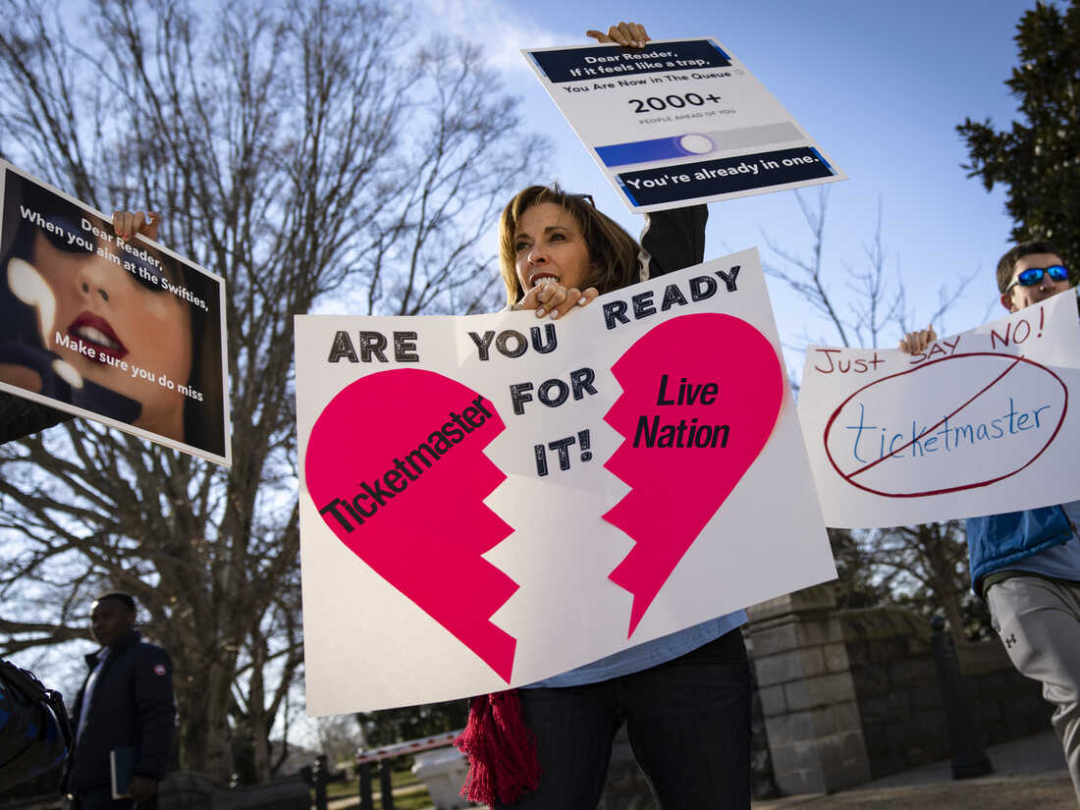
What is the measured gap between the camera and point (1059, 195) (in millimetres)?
11703

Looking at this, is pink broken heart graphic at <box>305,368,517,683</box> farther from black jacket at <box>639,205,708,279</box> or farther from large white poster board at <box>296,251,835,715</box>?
black jacket at <box>639,205,708,279</box>

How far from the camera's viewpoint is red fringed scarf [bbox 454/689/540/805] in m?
1.79

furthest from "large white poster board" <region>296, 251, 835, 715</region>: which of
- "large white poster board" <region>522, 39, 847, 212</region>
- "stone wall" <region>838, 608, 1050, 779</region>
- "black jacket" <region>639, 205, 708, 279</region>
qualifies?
"stone wall" <region>838, 608, 1050, 779</region>

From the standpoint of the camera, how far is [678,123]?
2641 millimetres

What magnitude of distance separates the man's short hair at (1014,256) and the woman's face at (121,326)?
114 inches

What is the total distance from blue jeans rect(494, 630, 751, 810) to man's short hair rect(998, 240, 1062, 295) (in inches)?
89.7

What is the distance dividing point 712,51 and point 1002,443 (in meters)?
1.57

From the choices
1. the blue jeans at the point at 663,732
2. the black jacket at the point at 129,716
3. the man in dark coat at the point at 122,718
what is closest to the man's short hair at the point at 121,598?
the man in dark coat at the point at 122,718

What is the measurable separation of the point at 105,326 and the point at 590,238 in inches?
48.2

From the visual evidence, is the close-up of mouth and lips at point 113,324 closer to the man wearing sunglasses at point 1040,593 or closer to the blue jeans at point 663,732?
the blue jeans at point 663,732

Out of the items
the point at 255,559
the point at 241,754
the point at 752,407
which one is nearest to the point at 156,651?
the point at 752,407

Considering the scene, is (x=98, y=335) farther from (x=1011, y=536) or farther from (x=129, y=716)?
(x=129, y=716)

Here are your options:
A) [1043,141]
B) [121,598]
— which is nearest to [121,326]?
[121,598]

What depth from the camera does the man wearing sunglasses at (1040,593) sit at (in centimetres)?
270
